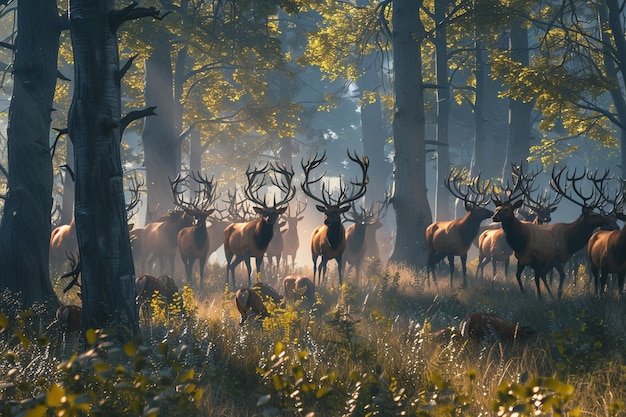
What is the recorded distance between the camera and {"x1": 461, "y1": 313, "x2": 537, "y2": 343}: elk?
Result: 7082mm

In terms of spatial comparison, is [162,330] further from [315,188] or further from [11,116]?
[315,188]

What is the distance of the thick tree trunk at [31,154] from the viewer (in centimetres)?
912

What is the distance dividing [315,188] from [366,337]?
51.4 m

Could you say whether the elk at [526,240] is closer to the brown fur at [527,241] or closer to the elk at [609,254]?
the brown fur at [527,241]

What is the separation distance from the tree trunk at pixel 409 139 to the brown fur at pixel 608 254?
618 centimetres

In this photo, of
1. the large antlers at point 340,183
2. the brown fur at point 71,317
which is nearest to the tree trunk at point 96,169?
the brown fur at point 71,317

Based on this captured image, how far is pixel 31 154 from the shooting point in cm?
945

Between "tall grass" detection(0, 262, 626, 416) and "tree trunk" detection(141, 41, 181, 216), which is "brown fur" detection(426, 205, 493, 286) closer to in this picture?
"tall grass" detection(0, 262, 626, 416)

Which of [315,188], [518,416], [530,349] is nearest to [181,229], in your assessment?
[530,349]

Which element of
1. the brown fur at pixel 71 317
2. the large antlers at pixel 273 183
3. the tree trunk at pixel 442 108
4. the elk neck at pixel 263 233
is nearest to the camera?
the brown fur at pixel 71 317

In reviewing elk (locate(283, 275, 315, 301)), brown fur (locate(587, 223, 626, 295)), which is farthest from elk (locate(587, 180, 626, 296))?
elk (locate(283, 275, 315, 301))

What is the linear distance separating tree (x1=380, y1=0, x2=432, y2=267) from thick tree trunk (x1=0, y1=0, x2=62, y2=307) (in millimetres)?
9468

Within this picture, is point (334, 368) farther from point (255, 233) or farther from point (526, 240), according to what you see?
point (255, 233)

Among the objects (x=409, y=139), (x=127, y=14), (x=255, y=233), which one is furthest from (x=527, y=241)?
(x=127, y=14)
